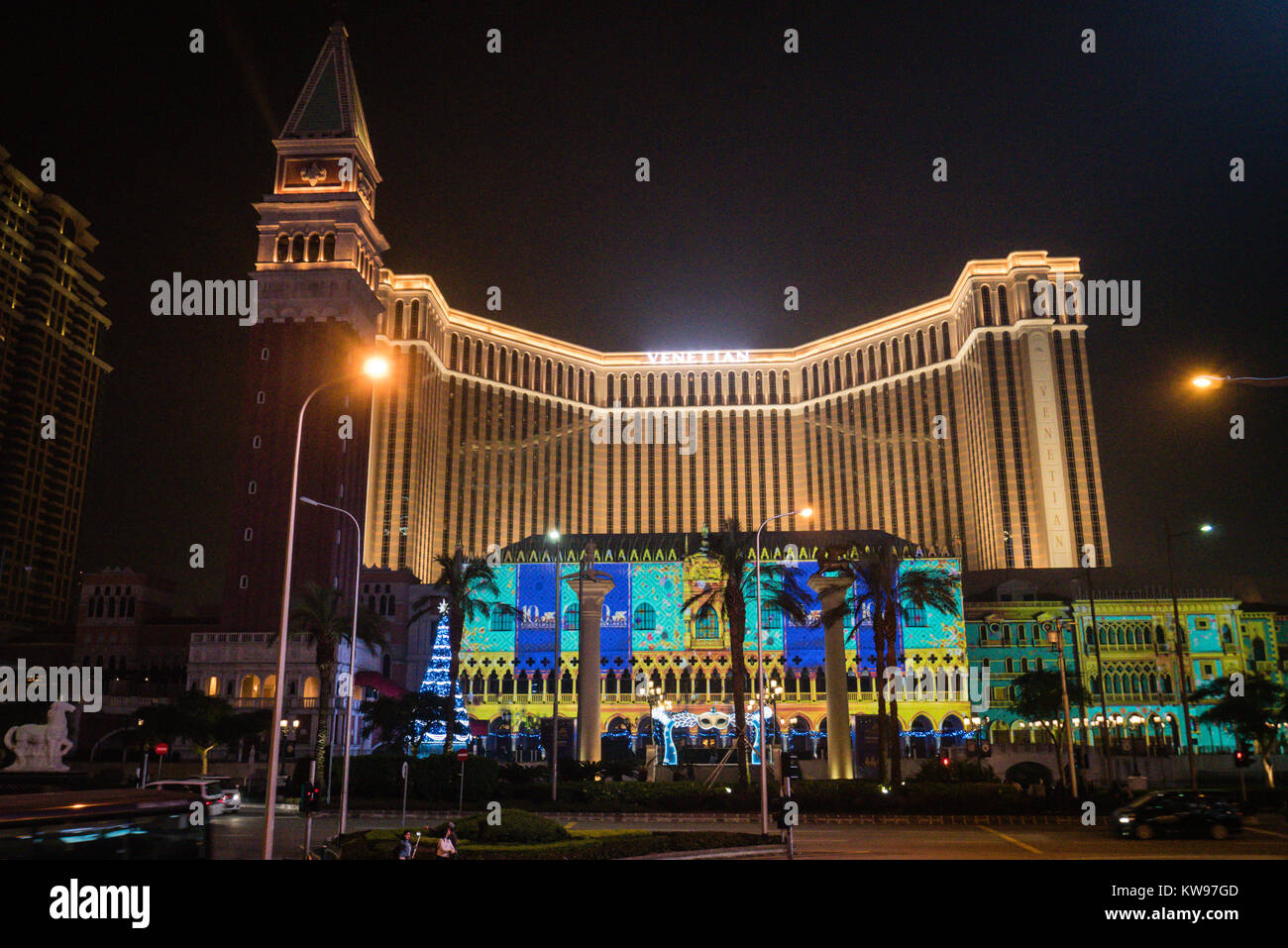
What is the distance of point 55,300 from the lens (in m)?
148

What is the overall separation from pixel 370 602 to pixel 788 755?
3266 inches

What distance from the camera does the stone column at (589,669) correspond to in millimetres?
46906

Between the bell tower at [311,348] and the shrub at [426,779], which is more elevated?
the bell tower at [311,348]

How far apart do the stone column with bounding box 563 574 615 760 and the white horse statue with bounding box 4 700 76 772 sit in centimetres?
3193

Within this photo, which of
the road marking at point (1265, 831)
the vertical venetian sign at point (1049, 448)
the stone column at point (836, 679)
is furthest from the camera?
the vertical venetian sign at point (1049, 448)

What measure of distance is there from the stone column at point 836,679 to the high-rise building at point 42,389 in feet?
415

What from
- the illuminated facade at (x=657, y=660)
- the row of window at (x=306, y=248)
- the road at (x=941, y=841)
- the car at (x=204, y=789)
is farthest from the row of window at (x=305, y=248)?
the road at (x=941, y=841)

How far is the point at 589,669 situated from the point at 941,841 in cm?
2156

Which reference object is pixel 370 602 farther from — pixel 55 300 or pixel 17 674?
pixel 55 300

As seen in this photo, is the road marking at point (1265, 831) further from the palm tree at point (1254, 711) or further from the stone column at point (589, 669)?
the stone column at point (589, 669)

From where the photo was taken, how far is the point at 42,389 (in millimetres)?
145375

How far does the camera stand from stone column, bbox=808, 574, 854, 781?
45688 mm

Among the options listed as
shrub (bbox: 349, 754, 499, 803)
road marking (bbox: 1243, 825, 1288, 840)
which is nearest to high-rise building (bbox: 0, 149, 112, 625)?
shrub (bbox: 349, 754, 499, 803)
